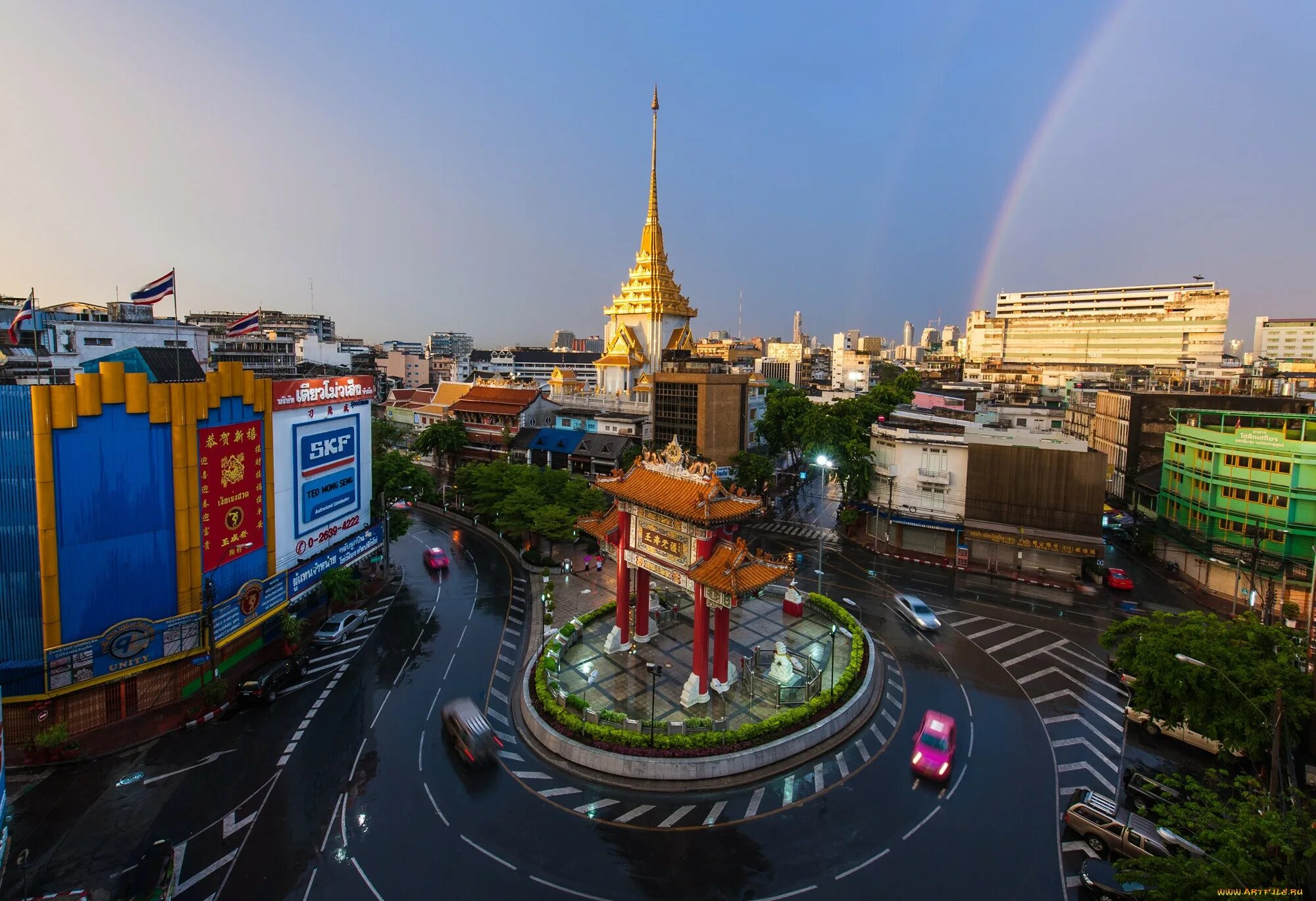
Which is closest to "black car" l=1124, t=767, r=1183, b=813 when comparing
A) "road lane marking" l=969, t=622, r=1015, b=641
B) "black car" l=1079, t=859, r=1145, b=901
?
"black car" l=1079, t=859, r=1145, b=901

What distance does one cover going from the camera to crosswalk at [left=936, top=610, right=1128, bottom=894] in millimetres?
25219

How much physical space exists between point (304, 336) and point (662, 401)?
101m

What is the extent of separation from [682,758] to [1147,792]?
16.9 m

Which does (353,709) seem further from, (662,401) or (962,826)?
(662,401)

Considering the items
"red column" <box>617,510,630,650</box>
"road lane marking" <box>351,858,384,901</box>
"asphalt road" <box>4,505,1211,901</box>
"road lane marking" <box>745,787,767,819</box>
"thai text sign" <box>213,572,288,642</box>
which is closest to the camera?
"road lane marking" <box>351,858,384,901</box>

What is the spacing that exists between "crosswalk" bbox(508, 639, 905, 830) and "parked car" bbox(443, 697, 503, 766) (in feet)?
4.47

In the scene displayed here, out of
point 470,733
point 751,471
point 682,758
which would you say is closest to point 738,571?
point 682,758

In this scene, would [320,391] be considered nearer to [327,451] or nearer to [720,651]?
[327,451]

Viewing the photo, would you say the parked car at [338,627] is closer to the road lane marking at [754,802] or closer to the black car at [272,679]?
the black car at [272,679]

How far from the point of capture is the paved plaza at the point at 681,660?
2959 centimetres

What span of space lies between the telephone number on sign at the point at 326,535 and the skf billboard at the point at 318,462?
0.04 m

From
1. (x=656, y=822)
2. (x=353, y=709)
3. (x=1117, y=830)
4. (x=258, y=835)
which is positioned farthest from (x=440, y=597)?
(x=1117, y=830)

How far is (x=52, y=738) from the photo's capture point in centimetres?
2427

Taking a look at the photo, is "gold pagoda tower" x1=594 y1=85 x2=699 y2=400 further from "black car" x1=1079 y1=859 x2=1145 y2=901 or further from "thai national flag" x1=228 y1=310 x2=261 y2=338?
"black car" x1=1079 y1=859 x2=1145 y2=901
